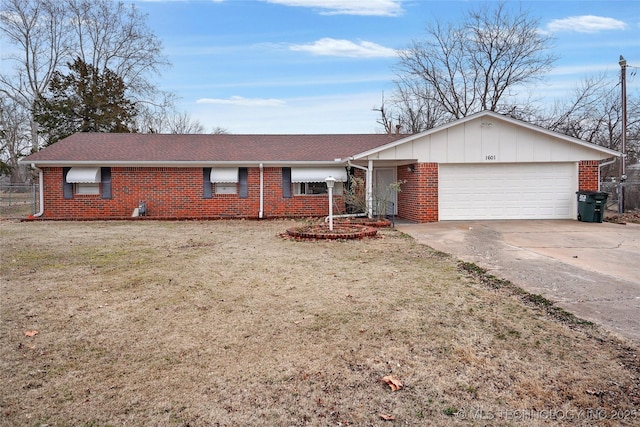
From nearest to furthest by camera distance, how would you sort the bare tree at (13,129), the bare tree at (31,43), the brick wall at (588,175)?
the brick wall at (588,175) < the bare tree at (31,43) < the bare tree at (13,129)

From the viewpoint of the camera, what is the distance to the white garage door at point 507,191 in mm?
13773

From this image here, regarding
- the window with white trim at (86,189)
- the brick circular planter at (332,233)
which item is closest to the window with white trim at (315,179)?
the brick circular planter at (332,233)

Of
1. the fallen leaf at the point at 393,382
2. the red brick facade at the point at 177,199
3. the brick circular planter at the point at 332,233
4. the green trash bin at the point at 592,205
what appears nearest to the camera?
the fallen leaf at the point at 393,382

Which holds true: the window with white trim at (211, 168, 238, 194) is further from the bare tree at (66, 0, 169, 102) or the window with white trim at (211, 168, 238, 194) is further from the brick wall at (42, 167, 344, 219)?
the bare tree at (66, 0, 169, 102)

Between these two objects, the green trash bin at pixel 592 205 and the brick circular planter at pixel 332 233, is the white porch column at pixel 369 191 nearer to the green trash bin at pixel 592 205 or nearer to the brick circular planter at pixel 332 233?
the brick circular planter at pixel 332 233

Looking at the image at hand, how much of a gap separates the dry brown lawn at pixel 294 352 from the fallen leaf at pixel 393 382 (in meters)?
0.04

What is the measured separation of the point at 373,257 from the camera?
7672 millimetres

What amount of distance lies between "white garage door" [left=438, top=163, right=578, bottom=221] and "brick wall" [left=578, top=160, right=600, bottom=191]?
0.20 metres

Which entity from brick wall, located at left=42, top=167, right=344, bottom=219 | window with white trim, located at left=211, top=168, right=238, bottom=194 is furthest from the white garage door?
window with white trim, located at left=211, top=168, right=238, bottom=194

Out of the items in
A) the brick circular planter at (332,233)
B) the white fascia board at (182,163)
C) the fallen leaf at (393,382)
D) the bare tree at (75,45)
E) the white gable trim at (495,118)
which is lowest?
the fallen leaf at (393,382)

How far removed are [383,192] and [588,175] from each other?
6.64 meters

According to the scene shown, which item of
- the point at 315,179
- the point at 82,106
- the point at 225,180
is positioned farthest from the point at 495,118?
the point at 82,106

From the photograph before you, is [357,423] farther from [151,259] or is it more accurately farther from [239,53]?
[239,53]

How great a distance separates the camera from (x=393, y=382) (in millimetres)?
3000
